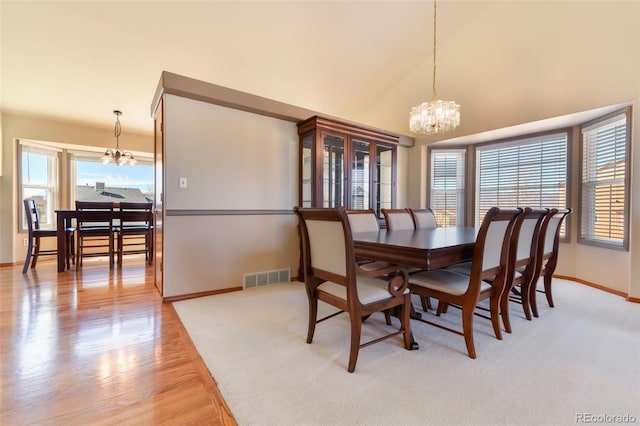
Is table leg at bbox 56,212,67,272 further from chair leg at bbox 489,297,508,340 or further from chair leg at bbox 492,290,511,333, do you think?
chair leg at bbox 492,290,511,333

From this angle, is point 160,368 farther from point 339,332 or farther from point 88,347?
point 339,332

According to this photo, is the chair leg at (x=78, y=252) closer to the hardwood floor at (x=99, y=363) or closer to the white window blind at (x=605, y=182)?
the hardwood floor at (x=99, y=363)

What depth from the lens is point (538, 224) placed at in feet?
7.14

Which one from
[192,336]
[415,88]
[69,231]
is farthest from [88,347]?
[415,88]

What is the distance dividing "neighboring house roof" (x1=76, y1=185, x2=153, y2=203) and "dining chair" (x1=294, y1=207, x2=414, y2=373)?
542 centimetres

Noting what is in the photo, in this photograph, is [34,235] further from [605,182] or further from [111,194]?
[605,182]

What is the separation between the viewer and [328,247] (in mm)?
1615

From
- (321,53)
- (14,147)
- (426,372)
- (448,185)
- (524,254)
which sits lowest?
(426,372)

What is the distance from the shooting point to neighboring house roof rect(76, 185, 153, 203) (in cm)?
503

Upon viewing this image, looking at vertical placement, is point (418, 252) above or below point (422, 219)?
below

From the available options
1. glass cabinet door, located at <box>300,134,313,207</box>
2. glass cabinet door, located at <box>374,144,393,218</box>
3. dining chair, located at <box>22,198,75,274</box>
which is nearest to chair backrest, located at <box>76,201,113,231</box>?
dining chair, located at <box>22,198,75,274</box>

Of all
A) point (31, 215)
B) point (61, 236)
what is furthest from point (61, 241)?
point (31, 215)

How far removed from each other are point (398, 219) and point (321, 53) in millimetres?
2547

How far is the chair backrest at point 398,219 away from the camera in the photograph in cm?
289
